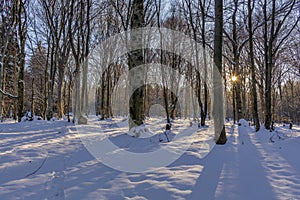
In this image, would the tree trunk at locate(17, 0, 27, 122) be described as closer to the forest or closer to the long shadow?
the forest

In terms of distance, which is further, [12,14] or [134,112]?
[12,14]

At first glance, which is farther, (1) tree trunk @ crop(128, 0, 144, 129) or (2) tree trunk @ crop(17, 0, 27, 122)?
(2) tree trunk @ crop(17, 0, 27, 122)

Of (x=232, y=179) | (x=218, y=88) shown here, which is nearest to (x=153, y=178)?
(x=232, y=179)

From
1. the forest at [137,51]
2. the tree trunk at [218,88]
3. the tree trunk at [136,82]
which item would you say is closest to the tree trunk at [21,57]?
the forest at [137,51]

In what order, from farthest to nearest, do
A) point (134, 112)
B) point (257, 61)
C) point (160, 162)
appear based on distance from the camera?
1. point (257, 61)
2. point (134, 112)
3. point (160, 162)

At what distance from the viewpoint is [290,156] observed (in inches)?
185

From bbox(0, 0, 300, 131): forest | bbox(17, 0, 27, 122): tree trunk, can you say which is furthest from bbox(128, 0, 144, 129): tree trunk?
bbox(17, 0, 27, 122): tree trunk

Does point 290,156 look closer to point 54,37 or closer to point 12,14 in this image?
point 12,14

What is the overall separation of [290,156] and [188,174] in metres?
2.72

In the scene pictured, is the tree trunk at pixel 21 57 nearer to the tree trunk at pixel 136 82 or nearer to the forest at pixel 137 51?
the forest at pixel 137 51

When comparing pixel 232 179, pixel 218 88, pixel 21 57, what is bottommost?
pixel 232 179

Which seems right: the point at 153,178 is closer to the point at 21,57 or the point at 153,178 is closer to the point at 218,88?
the point at 218,88

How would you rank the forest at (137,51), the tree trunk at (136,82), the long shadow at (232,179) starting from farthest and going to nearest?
the forest at (137,51) < the tree trunk at (136,82) < the long shadow at (232,179)

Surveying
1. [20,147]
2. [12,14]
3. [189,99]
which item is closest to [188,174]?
[20,147]
